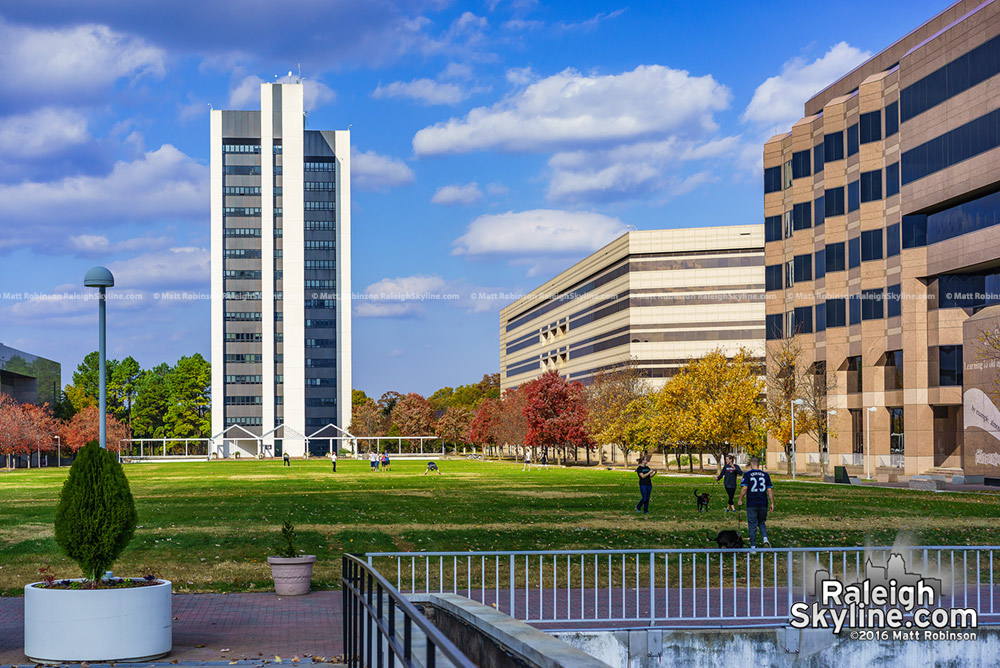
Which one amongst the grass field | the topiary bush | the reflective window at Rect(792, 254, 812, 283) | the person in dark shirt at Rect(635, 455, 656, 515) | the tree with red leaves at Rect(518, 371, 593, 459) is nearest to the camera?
the topiary bush

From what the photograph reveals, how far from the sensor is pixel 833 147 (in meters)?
70.6

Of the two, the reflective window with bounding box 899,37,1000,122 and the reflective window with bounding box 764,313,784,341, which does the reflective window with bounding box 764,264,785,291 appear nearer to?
the reflective window with bounding box 764,313,784,341

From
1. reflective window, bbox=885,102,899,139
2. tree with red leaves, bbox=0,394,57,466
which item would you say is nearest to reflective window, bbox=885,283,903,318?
reflective window, bbox=885,102,899,139

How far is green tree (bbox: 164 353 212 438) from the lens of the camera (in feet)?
549

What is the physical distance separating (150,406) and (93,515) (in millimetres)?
165914

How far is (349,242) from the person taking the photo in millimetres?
154625

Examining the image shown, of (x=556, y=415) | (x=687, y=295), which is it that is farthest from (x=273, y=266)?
(x=556, y=415)

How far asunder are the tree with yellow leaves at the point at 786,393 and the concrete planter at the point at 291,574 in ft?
186

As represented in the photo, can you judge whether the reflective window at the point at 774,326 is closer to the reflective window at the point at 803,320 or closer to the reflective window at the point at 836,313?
the reflective window at the point at 803,320

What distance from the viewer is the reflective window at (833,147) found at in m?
70.1

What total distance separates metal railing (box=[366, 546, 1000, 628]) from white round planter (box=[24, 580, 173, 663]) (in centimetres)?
251

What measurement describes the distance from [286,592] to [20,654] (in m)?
5.50

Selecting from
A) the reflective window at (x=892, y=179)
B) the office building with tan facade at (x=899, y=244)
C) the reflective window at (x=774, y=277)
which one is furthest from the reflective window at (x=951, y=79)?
the reflective window at (x=774, y=277)

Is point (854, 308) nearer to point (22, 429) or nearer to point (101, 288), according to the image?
point (101, 288)
